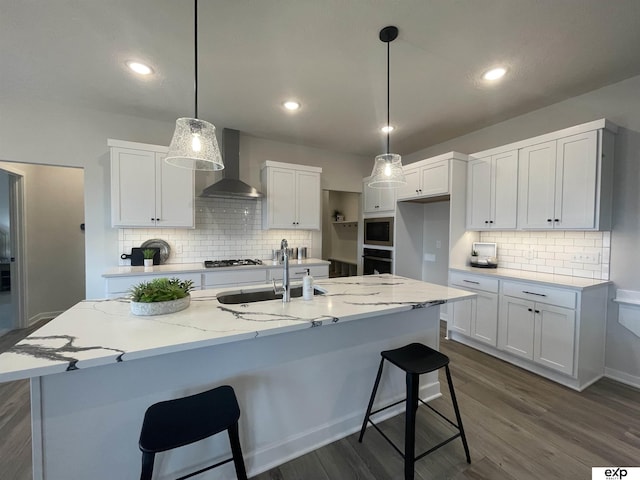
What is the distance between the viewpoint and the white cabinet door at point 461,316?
10.5 ft

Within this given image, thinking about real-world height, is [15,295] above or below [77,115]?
below

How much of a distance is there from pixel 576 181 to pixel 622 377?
187cm

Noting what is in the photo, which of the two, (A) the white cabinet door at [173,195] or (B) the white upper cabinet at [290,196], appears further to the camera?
(B) the white upper cabinet at [290,196]

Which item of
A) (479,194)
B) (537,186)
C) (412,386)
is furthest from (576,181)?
(412,386)

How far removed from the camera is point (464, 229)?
3502 millimetres

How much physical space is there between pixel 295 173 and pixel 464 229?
244cm

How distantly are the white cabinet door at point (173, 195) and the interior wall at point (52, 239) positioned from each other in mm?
1957

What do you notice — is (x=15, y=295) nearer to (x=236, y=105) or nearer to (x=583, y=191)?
(x=236, y=105)

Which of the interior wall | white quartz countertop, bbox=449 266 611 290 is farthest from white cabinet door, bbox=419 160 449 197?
the interior wall

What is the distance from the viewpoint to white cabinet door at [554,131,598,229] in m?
2.44

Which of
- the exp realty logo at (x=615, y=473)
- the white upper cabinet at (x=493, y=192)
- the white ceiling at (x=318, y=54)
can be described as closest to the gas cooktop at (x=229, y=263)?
the white ceiling at (x=318, y=54)

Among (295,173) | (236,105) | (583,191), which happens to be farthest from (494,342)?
(236,105)

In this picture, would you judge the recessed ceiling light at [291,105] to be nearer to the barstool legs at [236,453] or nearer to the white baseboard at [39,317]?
the barstool legs at [236,453]

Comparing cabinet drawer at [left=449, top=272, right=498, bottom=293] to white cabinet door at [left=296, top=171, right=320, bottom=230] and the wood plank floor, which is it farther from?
white cabinet door at [left=296, top=171, right=320, bottom=230]
